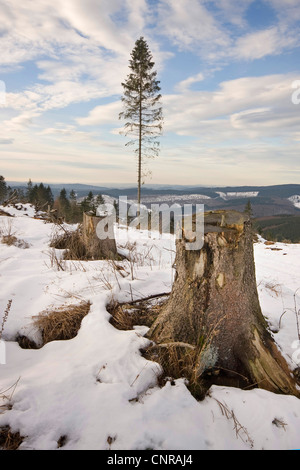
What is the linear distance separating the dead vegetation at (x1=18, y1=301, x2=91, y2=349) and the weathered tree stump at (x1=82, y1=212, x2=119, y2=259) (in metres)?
2.23

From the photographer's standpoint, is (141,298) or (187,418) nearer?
(187,418)

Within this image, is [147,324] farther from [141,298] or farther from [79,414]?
[79,414]

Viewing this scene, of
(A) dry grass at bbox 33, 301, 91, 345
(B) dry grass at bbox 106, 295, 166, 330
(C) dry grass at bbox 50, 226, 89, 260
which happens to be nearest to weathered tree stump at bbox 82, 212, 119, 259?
(C) dry grass at bbox 50, 226, 89, 260

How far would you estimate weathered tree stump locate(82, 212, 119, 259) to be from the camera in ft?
15.5

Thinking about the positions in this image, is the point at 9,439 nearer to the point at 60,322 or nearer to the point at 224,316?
the point at 60,322

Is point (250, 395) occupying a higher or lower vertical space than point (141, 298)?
lower

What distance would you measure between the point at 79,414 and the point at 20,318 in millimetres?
1328

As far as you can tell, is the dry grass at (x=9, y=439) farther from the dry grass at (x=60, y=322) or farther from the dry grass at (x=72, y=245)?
the dry grass at (x=72, y=245)

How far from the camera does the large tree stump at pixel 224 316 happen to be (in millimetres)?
1836

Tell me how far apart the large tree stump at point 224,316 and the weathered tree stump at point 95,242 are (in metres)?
2.86

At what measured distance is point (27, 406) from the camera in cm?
147

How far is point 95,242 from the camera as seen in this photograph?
4742 mm
